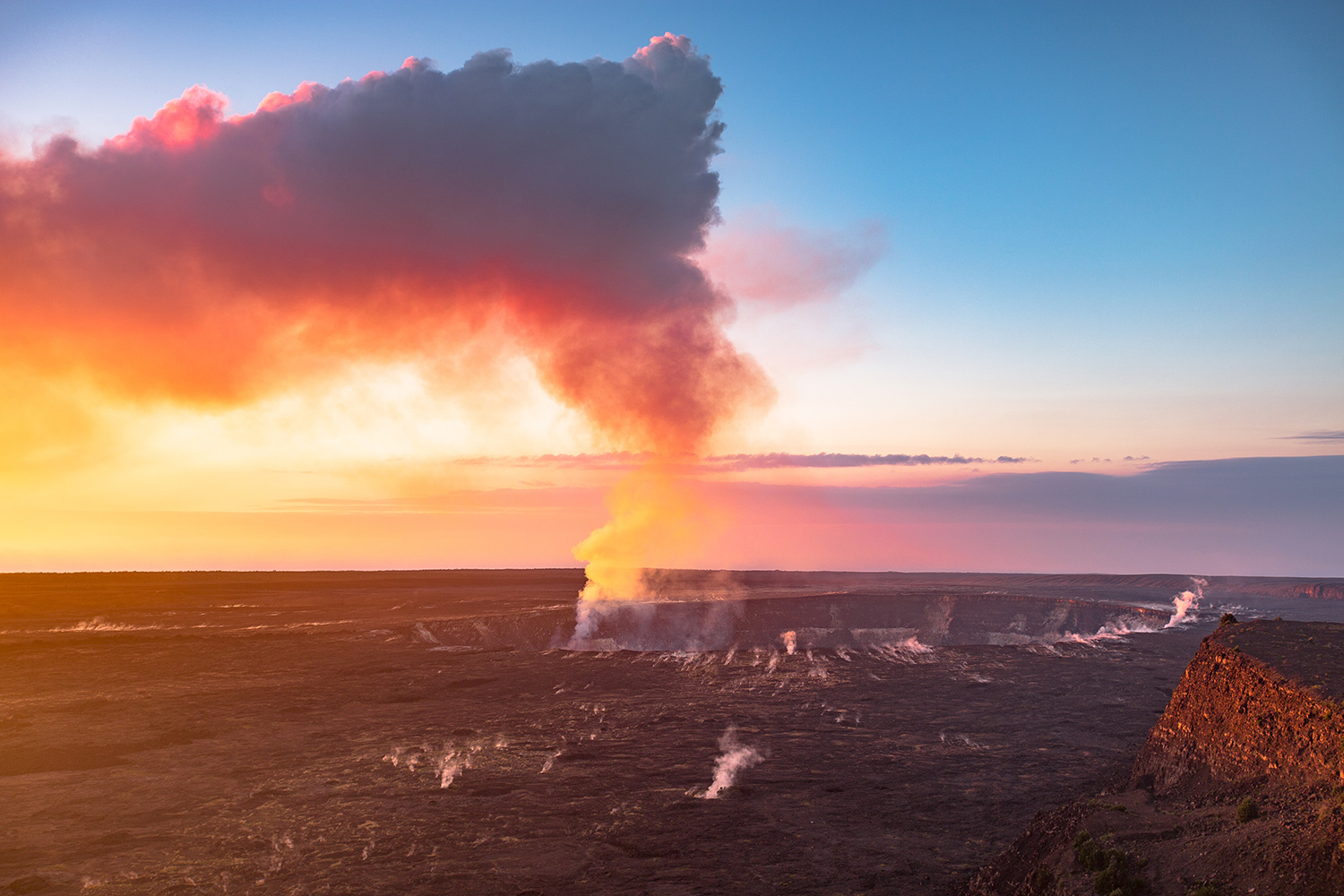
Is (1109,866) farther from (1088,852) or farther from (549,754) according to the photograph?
(549,754)

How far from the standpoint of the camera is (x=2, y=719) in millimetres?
37062

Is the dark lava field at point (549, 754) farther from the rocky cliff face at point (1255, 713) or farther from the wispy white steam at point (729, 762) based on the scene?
the rocky cliff face at point (1255, 713)

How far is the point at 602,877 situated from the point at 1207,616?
3864 inches

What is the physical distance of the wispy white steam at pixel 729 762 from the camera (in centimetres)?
2602

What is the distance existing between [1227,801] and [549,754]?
75.4ft

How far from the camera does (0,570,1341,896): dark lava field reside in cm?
1977

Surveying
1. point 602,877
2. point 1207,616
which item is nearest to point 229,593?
point 602,877

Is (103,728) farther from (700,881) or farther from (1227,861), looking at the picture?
(1227,861)

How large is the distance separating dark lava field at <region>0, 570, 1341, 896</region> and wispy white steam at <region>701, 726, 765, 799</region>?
5.8 inches

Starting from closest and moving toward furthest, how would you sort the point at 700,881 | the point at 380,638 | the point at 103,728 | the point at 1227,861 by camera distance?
the point at 1227,861 → the point at 700,881 → the point at 103,728 → the point at 380,638

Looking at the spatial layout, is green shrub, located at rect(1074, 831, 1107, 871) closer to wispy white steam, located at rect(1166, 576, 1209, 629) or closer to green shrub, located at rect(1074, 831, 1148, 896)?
green shrub, located at rect(1074, 831, 1148, 896)

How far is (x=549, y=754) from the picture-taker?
30359mm

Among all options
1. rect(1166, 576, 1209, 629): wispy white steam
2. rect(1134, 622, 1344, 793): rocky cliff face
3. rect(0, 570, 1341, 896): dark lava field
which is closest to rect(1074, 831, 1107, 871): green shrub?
rect(1134, 622, 1344, 793): rocky cliff face

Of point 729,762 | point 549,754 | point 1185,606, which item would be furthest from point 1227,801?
point 1185,606
